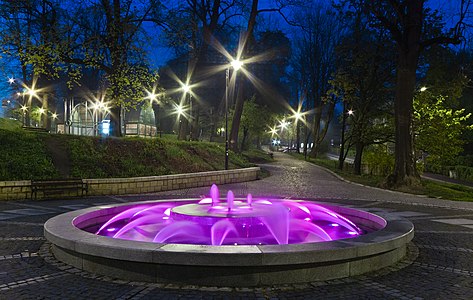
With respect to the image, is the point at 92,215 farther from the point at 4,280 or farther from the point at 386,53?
the point at 386,53

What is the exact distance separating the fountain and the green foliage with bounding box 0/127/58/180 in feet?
25.4

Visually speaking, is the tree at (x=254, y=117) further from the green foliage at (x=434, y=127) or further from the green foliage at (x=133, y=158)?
the green foliage at (x=133, y=158)

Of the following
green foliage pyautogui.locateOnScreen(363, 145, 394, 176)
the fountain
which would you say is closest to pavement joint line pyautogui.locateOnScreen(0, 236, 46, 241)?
the fountain

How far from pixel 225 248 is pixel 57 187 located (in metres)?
10.7

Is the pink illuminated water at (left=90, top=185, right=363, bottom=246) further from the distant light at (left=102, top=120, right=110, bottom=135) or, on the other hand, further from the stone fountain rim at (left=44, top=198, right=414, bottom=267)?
the distant light at (left=102, top=120, right=110, bottom=135)

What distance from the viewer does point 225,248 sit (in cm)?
565

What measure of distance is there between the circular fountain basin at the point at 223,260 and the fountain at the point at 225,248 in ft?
0.04

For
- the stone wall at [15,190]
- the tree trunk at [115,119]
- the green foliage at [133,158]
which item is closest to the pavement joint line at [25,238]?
the stone wall at [15,190]

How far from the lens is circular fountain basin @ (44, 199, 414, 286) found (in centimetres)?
540

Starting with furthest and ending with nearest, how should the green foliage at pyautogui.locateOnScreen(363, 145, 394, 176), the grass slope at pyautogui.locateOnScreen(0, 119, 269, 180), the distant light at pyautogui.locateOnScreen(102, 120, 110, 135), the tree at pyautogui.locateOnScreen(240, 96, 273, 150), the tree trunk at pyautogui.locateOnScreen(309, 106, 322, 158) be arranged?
the tree trunk at pyautogui.locateOnScreen(309, 106, 322, 158), the tree at pyautogui.locateOnScreen(240, 96, 273, 150), the distant light at pyautogui.locateOnScreen(102, 120, 110, 135), the green foliage at pyautogui.locateOnScreen(363, 145, 394, 176), the grass slope at pyautogui.locateOnScreen(0, 119, 269, 180)

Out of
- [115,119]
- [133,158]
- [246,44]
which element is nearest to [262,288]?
[133,158]

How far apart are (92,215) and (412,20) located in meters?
18.8

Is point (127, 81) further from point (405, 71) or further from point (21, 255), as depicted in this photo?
point (21, 255)

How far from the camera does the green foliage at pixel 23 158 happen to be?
49.6 ft
